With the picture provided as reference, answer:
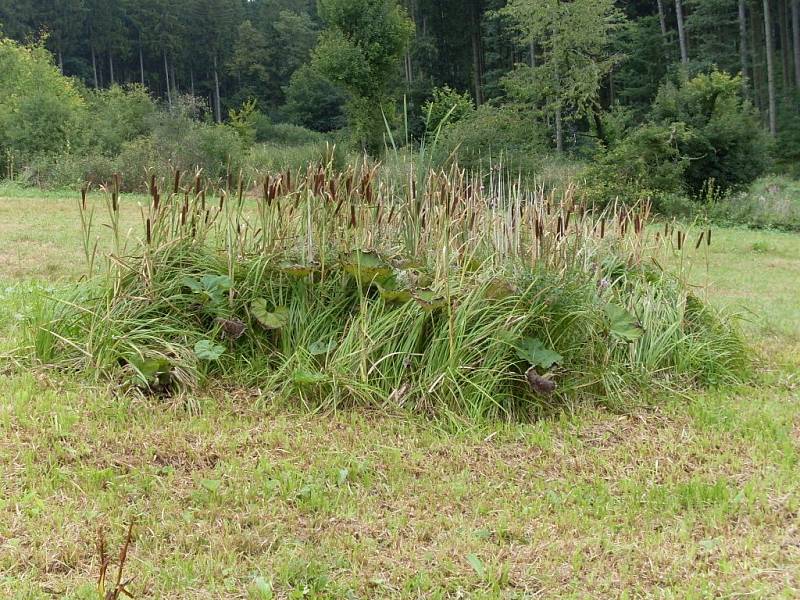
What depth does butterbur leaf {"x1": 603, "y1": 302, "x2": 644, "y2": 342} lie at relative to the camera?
3.46 metres

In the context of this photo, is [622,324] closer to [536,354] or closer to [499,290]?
[536,354]

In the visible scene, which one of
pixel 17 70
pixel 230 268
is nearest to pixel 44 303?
→ pixel 230 268

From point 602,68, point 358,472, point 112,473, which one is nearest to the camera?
point 112,473

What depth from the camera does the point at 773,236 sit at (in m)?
11.2

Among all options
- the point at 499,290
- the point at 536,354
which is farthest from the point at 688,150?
the point at 536,354

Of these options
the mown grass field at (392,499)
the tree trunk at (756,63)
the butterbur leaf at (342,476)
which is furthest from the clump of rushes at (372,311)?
the tree trunk at (756,63)

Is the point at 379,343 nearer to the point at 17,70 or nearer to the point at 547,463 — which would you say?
the point at 547,463

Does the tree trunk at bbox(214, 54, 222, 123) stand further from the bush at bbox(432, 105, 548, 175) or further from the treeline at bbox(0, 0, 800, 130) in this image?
the bush at bbox(432, 105, 548, 175)

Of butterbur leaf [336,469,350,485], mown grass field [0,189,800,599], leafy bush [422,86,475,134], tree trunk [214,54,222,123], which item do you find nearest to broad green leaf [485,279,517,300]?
mown grass field [0,189,800,599]

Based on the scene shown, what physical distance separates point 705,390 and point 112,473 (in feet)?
9.68

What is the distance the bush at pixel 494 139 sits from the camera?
14344 mm

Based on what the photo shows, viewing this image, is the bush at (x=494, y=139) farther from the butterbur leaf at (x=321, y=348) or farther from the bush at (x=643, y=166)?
the butterbur leaf at (x=321, y=348)

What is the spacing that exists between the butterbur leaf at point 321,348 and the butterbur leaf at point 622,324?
1.44 metres

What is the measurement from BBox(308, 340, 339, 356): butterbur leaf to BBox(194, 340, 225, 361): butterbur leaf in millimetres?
428
